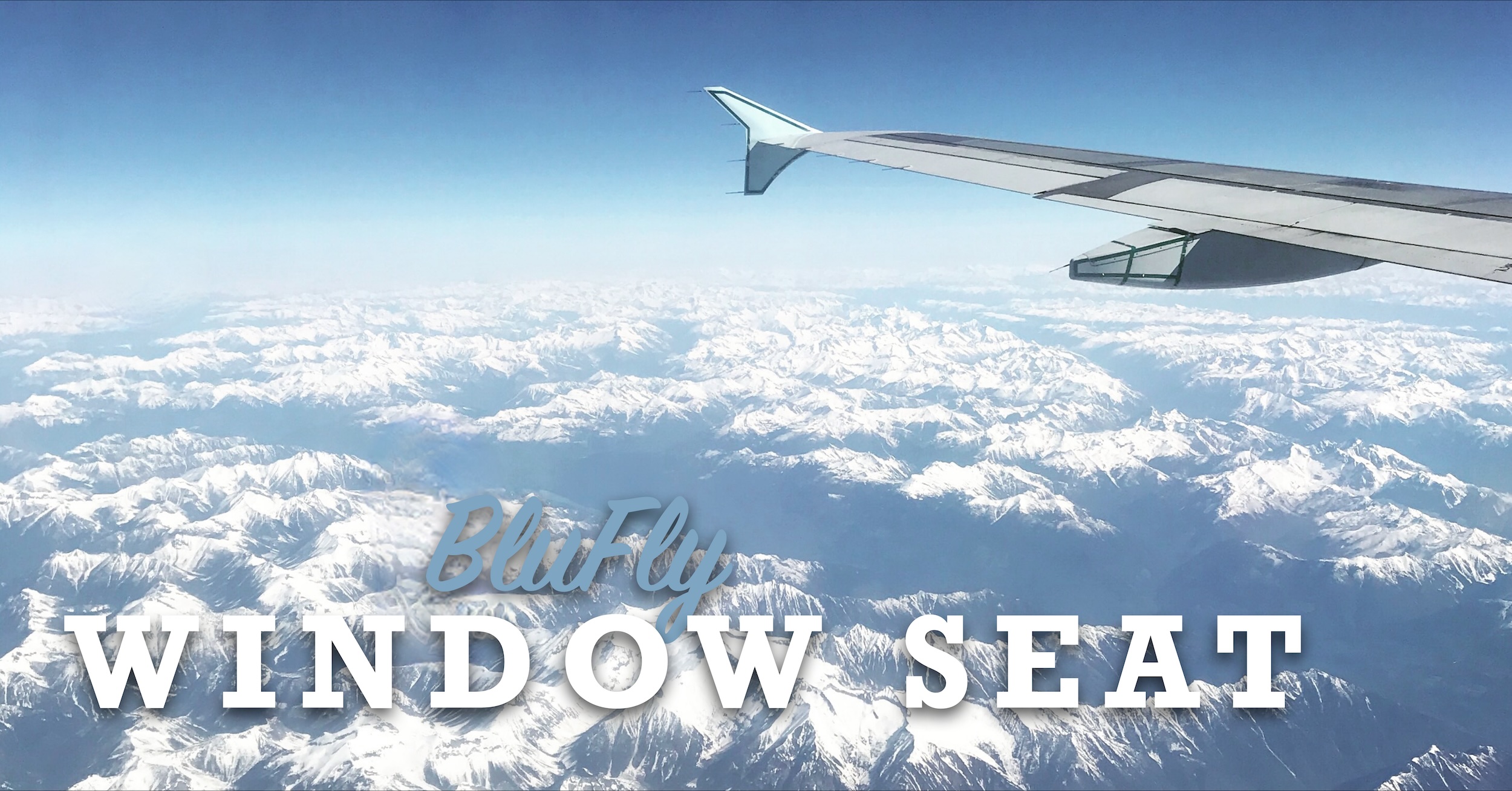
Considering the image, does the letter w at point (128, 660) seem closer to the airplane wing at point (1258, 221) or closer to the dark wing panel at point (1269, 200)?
the dark wing panel at point (1269, 200)

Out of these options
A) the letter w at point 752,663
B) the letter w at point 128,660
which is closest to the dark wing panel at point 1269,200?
the letter w at point 752,663

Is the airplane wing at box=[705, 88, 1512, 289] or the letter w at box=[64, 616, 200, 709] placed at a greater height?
the airplane wing at box=[705, 88, 1512, 289]

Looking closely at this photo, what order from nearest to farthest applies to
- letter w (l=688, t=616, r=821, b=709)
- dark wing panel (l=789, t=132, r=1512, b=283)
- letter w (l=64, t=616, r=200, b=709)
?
dark wing panel (l=789, t=132, r=1512, b=283), letter w (l=64, t=616, r=200, b=709), letter w (l=688, t=616, r=821, b=709)

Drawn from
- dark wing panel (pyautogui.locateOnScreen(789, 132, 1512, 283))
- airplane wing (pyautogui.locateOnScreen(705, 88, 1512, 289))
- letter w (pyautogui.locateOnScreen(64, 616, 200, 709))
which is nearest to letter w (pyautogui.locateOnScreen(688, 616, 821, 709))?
dark wing panel (pyautogui.locateOnScreen(789, 132, 1512, 283))

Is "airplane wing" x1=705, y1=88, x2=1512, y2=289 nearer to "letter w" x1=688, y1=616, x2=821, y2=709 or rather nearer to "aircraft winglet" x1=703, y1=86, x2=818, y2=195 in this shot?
"aircraft winglet" x1=703, y1=86, x2=818, y2=195

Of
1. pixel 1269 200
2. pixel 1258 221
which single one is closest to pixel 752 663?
pixel 1258 221

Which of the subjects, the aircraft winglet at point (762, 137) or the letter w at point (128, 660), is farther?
the aircraft winglet at point (762, 137)

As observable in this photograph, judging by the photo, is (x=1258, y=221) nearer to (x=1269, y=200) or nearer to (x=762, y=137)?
(x=1269, y=200)
